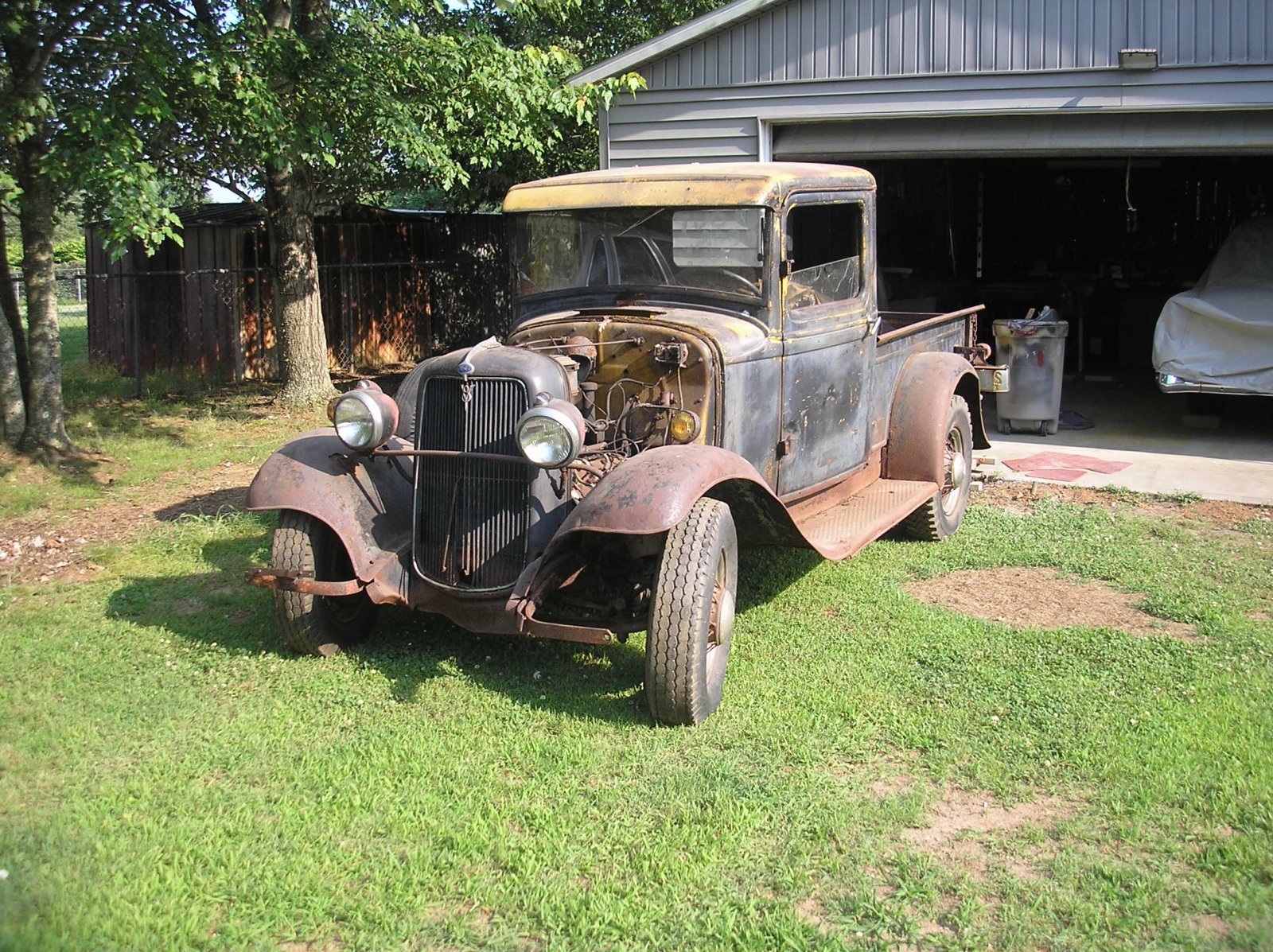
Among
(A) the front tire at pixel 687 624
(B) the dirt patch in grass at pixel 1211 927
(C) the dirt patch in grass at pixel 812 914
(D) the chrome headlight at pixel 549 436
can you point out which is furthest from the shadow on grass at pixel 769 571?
(B) the dirt patch in grass at pixel 1211 927

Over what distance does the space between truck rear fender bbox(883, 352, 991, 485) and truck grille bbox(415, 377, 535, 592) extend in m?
2.70

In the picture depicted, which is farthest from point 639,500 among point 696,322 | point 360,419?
point 360,419

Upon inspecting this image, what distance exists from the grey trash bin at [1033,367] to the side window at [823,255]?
165 inches

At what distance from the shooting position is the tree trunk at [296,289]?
1143 cm

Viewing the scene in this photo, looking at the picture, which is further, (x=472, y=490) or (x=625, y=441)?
(x=625, y=441)

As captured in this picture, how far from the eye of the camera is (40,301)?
8.58 m

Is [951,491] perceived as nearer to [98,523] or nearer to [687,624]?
[687,624]

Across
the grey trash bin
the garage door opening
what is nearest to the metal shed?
the garage door opening

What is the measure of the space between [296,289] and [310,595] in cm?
720

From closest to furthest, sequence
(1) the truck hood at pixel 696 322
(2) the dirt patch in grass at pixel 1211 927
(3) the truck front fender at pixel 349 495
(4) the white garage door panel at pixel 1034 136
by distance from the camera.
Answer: (2) the dirt patch in grass at pixel 1211 927 → (3) the truck front fender at pixel 349 495 → (1) the truck hood at pixel 696 322 → (4) the white garage door panel at pixel 1034 136

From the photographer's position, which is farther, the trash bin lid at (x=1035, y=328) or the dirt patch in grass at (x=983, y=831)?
the trash bin lid at (x=1035, y=328)

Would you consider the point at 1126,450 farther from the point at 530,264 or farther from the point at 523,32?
the point at 523,32

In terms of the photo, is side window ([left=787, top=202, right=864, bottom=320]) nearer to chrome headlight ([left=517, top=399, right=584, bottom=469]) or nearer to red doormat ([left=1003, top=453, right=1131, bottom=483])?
chrome headlight ([left=517, top=399, right=584, bottom=469])

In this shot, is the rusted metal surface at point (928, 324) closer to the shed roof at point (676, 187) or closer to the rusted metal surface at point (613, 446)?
the rusted metal surface at point (613, 446)
